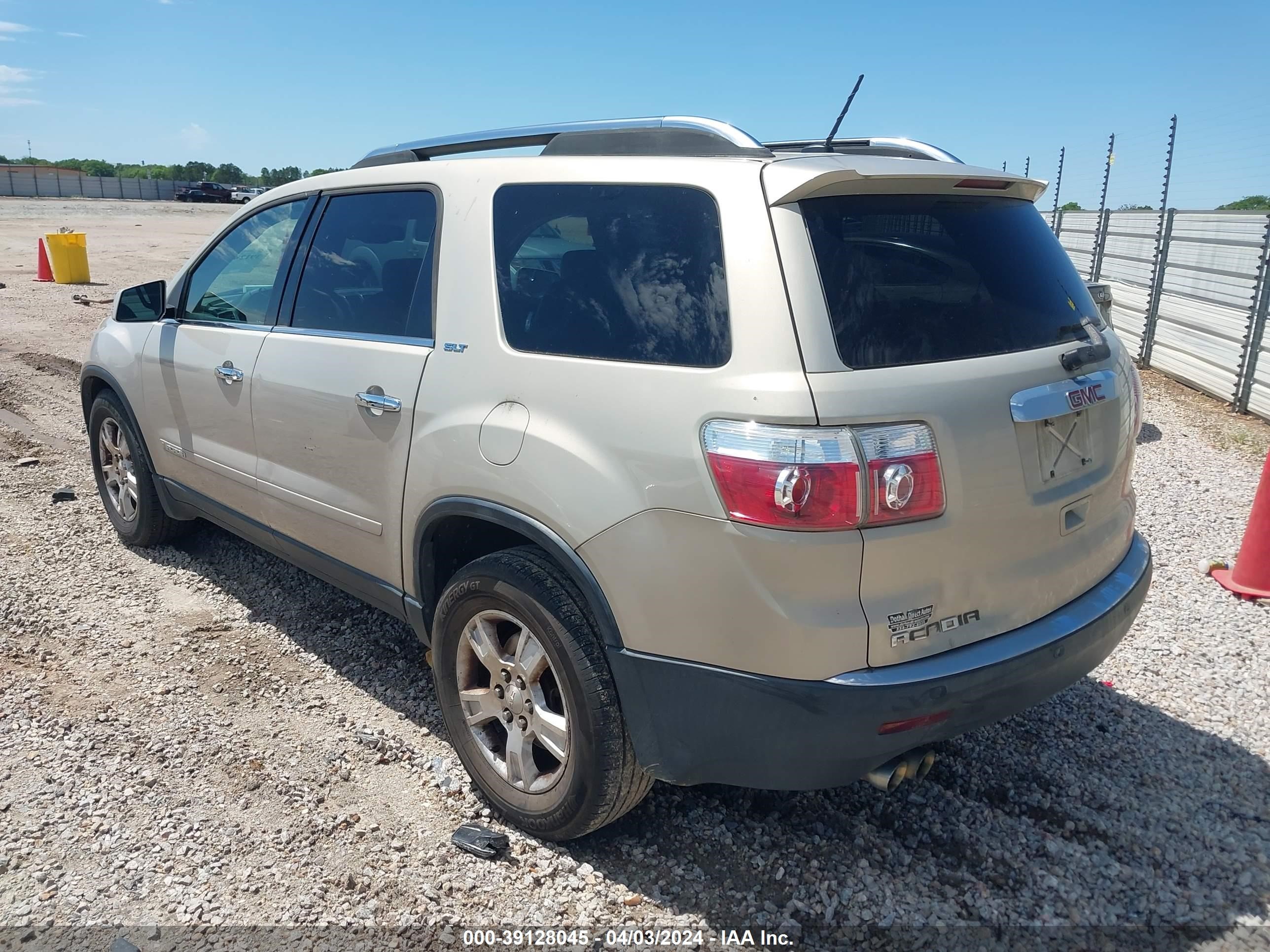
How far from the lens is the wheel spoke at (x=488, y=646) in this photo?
2912 mm

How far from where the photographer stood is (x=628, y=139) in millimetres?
2803

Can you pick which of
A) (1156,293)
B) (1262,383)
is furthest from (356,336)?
(1156,293)

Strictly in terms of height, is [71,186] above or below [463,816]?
above

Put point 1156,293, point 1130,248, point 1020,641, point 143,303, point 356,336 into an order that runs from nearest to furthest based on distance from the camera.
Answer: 1. point 1020,641
2. point 356,336
3. point 143,303
4. point 1156,293
5. point 1130,248

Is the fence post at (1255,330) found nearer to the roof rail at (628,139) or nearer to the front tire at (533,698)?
the roof rail at (628,139)

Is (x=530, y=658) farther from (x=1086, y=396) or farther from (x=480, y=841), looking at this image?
(x=1086, y=396)

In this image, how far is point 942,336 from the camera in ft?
7.94

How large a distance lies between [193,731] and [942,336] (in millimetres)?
2962

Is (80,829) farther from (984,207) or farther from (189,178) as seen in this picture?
(189,178)

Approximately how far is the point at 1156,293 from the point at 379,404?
35.0ft

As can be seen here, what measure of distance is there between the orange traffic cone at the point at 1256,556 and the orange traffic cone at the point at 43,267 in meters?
19.4

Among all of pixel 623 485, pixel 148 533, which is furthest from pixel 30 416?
pixel 623 485

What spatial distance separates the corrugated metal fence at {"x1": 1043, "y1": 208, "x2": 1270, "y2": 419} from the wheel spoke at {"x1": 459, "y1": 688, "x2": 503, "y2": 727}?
8418 mm

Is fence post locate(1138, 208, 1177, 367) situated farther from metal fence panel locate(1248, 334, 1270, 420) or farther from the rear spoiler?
the rear spoiler
